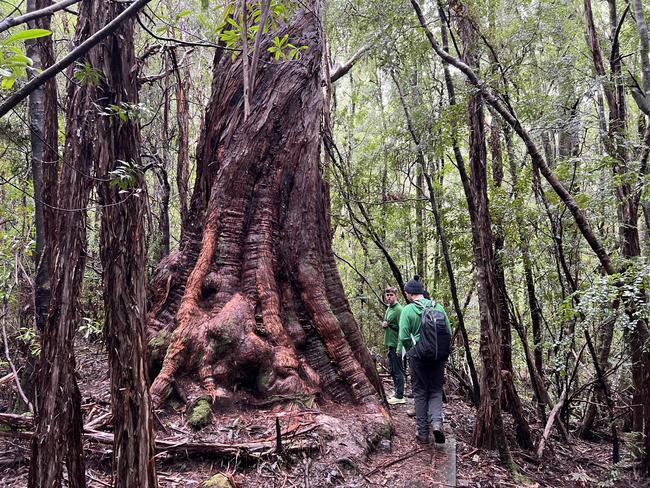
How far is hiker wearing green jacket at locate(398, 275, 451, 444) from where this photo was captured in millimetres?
5668

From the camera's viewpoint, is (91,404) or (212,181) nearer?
(91,404)

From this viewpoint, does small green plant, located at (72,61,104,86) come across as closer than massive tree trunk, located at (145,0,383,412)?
Yes

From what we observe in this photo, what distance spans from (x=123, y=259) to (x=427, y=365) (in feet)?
14.6

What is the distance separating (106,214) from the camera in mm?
2453

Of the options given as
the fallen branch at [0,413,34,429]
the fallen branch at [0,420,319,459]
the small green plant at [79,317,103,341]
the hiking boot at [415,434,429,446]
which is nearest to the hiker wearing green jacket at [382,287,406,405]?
the hiking boot at [415,434,429,446]

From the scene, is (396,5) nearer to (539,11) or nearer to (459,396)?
(539,11)

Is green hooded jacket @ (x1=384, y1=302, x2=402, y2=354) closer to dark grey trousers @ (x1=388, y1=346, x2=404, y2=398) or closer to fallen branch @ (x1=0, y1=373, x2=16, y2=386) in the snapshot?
dark grey trousers @ (x1=388, y1=346, x2=404, y2=398)

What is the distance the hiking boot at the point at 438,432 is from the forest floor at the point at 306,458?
0.45 ft

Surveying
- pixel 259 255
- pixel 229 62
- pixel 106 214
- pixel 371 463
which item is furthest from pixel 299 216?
pixel 106 214

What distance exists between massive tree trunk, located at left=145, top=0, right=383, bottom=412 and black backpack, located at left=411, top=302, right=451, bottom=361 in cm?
85

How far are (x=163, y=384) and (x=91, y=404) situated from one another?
74cm

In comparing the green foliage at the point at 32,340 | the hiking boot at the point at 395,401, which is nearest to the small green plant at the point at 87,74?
the green foliage at the point at 32,340

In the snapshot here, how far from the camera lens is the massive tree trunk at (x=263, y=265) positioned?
5164 mm

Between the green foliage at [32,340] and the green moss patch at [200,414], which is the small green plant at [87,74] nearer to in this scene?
the green moss patch at [200,414]
